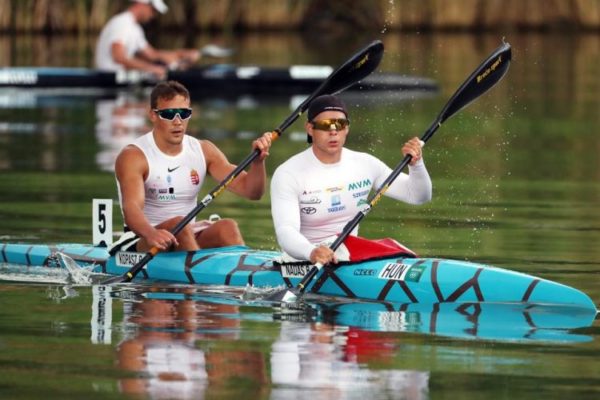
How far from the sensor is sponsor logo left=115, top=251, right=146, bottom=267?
13133mm

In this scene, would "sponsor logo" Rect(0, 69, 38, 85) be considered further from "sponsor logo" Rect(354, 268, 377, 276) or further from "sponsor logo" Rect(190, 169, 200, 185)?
"sponsor logo" Rect(354, 268, 377, 276)

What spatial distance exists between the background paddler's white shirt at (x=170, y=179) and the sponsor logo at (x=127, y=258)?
280mm

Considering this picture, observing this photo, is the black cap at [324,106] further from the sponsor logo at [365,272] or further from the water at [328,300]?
the water at [328,300]

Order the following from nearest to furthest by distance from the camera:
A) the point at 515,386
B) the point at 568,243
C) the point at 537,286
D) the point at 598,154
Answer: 1. the point at 515,386
2. the point at 537,286
3. the point at 568,243
4. the point at 598,154

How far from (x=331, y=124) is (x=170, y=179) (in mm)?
1505

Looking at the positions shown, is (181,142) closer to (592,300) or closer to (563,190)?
(592,300)

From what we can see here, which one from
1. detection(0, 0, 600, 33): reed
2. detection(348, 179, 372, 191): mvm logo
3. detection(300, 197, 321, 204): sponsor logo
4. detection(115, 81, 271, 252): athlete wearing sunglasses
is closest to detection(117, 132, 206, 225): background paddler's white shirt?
detection(115, 81, 271, 252): athlete wearing sunglasses

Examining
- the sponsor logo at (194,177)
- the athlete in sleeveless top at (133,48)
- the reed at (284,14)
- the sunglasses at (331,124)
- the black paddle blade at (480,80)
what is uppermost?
the reed at (284,14)

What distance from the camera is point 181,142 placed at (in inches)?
521

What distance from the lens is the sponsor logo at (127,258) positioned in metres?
13.1

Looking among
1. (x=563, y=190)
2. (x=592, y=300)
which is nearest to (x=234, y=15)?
(x=563, y=190)

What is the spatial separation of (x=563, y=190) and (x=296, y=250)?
6771 mm

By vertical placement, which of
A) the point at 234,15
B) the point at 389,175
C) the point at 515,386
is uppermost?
the point at 234,15

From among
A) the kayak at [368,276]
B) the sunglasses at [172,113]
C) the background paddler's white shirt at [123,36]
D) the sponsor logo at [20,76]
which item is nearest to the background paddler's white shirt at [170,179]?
the sunglasses at [172,113]
